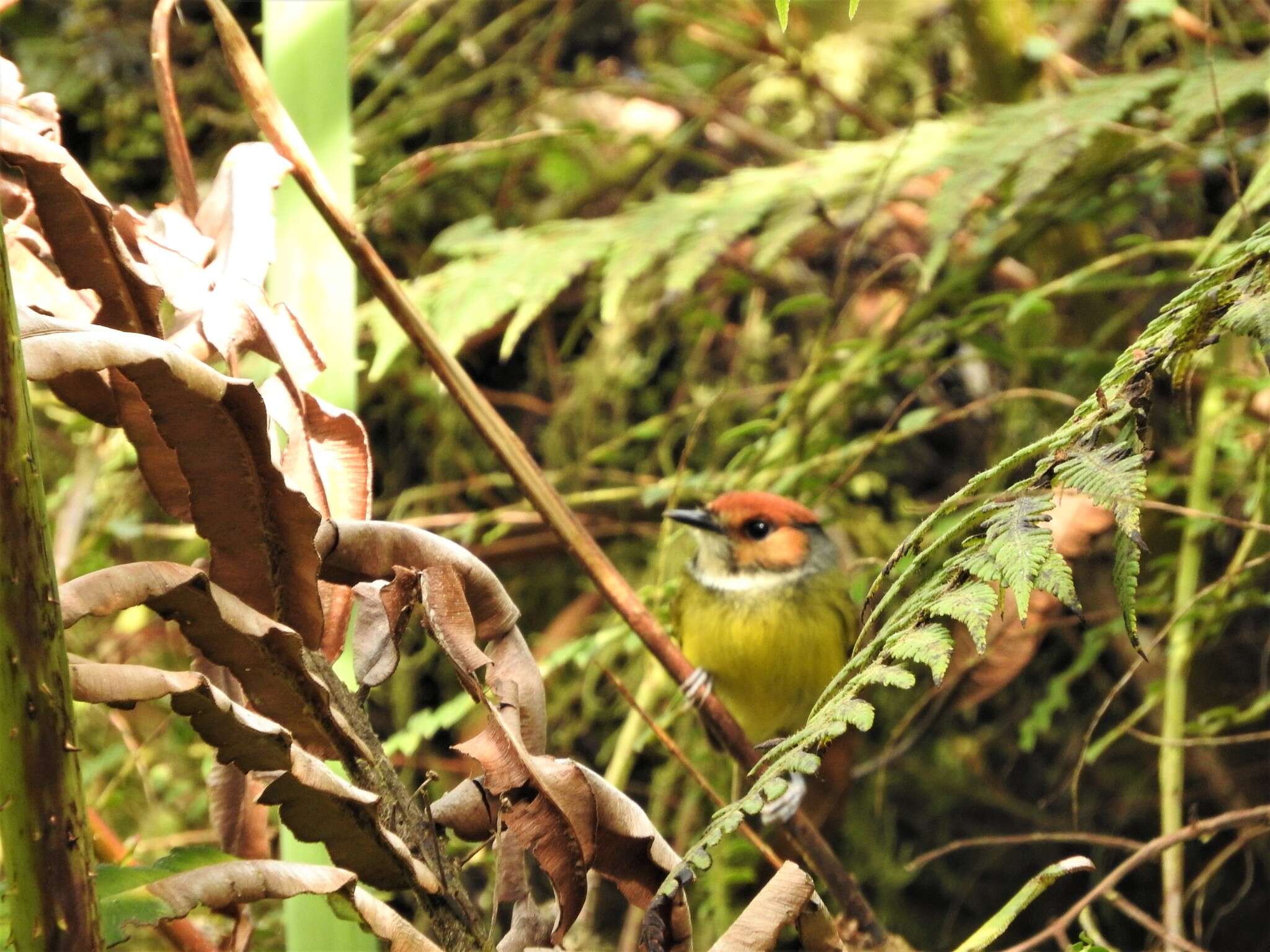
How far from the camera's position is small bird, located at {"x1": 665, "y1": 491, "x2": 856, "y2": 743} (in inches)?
86.5

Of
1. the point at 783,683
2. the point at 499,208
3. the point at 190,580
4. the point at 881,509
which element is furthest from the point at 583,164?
the point at 190,580

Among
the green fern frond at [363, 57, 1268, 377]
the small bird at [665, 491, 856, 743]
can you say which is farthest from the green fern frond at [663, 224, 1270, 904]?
the small bird at [665, 491, 856, 743]

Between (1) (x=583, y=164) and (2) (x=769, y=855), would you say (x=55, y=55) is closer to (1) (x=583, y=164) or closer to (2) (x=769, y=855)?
(1) (x=583, y=164)

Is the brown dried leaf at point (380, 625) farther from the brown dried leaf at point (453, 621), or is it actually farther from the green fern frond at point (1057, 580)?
the green fern frond at point (1057, 580)

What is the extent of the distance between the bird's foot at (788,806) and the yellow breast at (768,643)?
0.18 metres

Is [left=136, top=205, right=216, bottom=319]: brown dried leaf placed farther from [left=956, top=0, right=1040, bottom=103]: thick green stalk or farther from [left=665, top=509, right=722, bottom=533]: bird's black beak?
[left=956, top=0, right=1040, bottom=103]: thick green stalk

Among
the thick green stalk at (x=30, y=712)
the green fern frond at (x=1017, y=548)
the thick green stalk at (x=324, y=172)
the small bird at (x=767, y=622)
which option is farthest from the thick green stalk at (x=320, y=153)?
the small bird at (x=767, y=622)

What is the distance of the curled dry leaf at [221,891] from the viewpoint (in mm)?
629

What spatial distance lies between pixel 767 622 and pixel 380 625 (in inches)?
60.2

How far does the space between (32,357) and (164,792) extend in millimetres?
1647

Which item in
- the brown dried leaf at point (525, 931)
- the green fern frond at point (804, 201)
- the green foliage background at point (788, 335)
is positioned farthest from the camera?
the green foliage background at point (788, 335)

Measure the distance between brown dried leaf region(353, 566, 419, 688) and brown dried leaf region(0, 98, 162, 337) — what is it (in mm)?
248

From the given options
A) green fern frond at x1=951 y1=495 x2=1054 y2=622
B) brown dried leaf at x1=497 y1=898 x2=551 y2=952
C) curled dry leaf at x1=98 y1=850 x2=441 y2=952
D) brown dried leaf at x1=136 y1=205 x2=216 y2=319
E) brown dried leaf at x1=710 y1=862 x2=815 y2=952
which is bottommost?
brown dried leaf at x1=497 y1=898 x2=551 y2=952

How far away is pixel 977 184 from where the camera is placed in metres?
1.68
